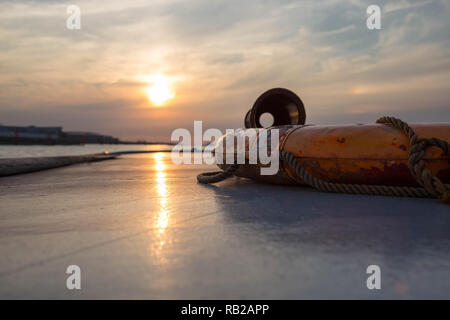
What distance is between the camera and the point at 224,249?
1180 mm

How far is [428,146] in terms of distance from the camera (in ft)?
7.52

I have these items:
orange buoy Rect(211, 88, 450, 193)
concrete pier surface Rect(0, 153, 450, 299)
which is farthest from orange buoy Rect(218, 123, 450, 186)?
concrete pier surface Rect(0, 153, 450, 299)

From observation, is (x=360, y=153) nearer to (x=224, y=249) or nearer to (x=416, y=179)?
(x=416, y=179)

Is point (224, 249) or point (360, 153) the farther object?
point (360, 153)

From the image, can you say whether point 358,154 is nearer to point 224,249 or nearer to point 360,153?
point 360,153

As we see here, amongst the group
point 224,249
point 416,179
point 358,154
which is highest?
point 358,154

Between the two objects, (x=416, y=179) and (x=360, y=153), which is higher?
(x=360, y=153)

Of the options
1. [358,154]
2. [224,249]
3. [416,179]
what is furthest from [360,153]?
[224,249]

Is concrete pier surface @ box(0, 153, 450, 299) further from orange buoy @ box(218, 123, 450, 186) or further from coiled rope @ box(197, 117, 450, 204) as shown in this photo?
orange buoy @ box(218, 123, 450, 186)

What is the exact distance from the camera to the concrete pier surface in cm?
88

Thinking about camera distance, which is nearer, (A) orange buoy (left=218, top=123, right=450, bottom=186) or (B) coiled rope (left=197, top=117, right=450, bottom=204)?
(B) coiled rope (left=197, top=117, right=450, bottom=204)

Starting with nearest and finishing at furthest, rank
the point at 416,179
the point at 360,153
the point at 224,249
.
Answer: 1. the point at 224,249
2. the point at 416,179
3. the point at 360,153

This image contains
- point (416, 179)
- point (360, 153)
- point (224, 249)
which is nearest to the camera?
point (224, 249)
